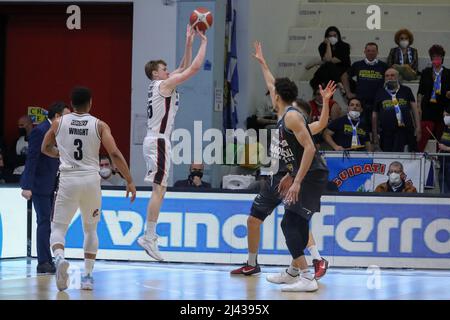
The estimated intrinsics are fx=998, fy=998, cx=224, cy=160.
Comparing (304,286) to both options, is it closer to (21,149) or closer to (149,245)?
(149,245)

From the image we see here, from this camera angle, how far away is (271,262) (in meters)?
14.2

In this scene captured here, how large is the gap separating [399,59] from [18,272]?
894 centimetres

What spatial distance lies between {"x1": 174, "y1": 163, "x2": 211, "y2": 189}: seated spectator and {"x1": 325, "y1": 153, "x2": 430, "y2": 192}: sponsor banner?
78.6 inches

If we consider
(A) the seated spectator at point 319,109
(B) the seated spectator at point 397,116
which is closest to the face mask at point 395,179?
(B) the seated spectator at point 397,116

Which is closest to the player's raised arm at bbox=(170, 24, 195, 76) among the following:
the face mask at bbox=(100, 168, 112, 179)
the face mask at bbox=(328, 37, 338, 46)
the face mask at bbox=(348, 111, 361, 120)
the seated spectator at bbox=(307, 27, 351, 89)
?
the face mask at bbox=(100, 168, 112, 179)

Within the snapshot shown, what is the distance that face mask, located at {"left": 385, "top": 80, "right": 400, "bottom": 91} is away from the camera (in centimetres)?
1675

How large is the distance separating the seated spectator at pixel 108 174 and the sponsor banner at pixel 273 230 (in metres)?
2.10

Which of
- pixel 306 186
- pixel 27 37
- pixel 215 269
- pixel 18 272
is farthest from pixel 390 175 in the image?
pixel 27 37

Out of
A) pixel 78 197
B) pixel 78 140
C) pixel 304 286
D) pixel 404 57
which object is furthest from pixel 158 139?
pixel 404 57

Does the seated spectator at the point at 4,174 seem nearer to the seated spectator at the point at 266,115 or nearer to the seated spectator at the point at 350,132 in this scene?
the seated spectator at the point at 266,115

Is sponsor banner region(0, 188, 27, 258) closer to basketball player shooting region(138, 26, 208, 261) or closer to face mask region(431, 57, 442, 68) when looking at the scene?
basketball player shooting region(138, 26, 208, 261)

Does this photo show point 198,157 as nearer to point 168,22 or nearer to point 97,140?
point 168,22

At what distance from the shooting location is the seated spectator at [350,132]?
16484mm

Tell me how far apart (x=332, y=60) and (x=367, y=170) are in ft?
12.0
